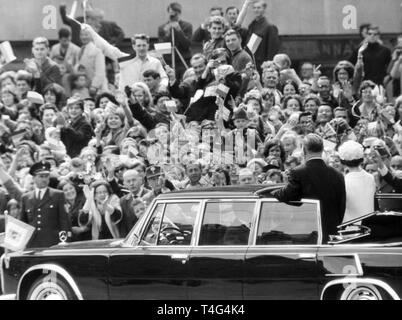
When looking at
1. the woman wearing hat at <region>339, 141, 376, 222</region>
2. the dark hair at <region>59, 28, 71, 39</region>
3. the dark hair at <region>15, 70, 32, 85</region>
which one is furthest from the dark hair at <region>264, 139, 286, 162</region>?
the dark hair at <region>59, 28, 71, 39</region>

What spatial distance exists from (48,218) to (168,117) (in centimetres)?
369

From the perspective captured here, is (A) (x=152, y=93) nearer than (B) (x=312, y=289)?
No

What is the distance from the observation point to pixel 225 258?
12930 mm

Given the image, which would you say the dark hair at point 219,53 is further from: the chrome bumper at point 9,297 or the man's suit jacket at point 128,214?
the chrome bumper at point 9,297

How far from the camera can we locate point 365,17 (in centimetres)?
2509

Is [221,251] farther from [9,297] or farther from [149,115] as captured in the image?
[149,115]

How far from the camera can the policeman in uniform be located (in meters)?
17.4

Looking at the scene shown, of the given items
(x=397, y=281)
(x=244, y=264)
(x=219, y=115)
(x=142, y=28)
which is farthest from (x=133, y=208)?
(x=142, y=28)

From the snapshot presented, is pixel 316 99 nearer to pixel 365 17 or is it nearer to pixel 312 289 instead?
pixel 365 17

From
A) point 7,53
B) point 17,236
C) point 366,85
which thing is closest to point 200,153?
point 366,85

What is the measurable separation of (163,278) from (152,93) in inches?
345

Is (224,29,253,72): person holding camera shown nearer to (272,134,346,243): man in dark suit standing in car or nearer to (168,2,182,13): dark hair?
(168,2,182,13): dark hair

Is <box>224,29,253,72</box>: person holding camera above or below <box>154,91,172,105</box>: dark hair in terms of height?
above

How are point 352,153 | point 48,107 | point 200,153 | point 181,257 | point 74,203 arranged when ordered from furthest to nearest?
point 48,107
point 200,153
point 74,203
point 352,153
point 181,257
